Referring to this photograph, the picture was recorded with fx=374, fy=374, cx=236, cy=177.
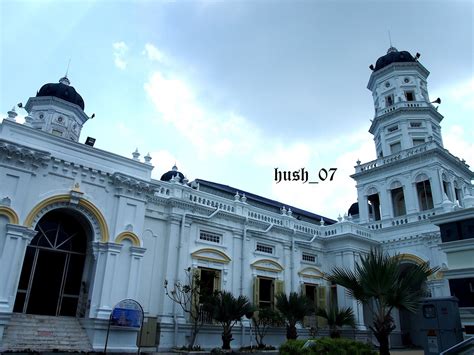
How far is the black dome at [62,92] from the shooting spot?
29.3 metres

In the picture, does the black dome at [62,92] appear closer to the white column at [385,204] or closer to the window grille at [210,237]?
the window grille at [210,237]

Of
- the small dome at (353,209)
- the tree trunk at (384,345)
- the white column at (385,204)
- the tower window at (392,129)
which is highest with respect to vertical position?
the tower window at (392,129)

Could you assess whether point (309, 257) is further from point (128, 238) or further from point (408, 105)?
point (408, 105)

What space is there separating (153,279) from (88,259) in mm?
2833

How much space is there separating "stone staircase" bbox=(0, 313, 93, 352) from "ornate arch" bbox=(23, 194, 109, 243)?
3.10 m

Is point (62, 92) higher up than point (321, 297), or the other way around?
point (62, 92)

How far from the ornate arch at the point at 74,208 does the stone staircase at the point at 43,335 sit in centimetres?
310

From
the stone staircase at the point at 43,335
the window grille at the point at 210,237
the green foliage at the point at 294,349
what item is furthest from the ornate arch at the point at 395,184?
the stone staircase at the point at 43,335

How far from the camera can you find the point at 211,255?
1811 centimetres

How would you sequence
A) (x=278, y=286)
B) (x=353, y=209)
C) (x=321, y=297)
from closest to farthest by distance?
(x=278, y=286), (x=321, y=297), (x=353, y=209)

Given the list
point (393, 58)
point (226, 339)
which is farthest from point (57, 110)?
point (393, 58)

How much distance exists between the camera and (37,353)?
11.0 m

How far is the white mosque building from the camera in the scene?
504 inches

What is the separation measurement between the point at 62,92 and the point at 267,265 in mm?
21289
